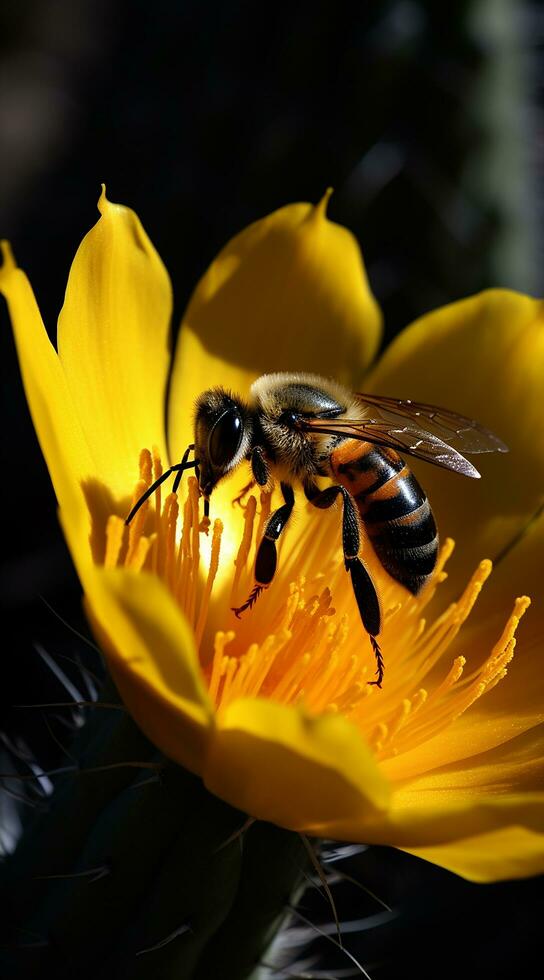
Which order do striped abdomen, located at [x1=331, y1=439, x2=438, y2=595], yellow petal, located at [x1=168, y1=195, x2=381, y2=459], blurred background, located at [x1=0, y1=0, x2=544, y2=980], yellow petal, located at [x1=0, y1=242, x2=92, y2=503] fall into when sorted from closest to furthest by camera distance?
yellow petal, located at [x1=0, y1=242, x2=92, y2=503] → striped abdomen, located at [x1=331, y1=439, x2=438, y2=595] → yellow petal, located at [x1=168, y1=195, x2=381, y2=459] → blurred background, located at [x1=0, y1=0, x2=544, y2=980]

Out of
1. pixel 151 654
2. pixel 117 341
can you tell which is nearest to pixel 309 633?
pixel 117 341

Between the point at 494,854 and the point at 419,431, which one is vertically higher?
the point at 419,431

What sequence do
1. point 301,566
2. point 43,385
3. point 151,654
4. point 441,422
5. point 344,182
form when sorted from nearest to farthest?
point 151,654 < point 43,385 < point 441,422 < point 301,566 < point 344,182

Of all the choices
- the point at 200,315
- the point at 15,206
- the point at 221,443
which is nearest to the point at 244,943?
the point at 221,443

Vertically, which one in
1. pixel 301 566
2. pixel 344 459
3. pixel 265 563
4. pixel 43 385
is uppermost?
pixel 43 385

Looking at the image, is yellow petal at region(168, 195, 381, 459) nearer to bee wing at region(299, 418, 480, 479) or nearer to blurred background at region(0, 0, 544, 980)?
bee wing at region(299, 418, 480, 479)

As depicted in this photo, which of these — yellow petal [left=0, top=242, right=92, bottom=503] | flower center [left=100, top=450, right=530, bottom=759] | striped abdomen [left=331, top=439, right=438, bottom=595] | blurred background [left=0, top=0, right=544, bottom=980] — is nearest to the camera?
yellow petal [left=0, top=242, right=92, bottom=503]

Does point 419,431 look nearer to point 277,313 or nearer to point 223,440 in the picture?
point 223,440

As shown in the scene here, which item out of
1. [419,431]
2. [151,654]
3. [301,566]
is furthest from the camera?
[301,566]

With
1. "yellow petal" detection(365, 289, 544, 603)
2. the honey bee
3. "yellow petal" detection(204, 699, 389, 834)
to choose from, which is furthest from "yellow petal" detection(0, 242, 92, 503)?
"yellow petal" detection(365, 289, 544, 603)
